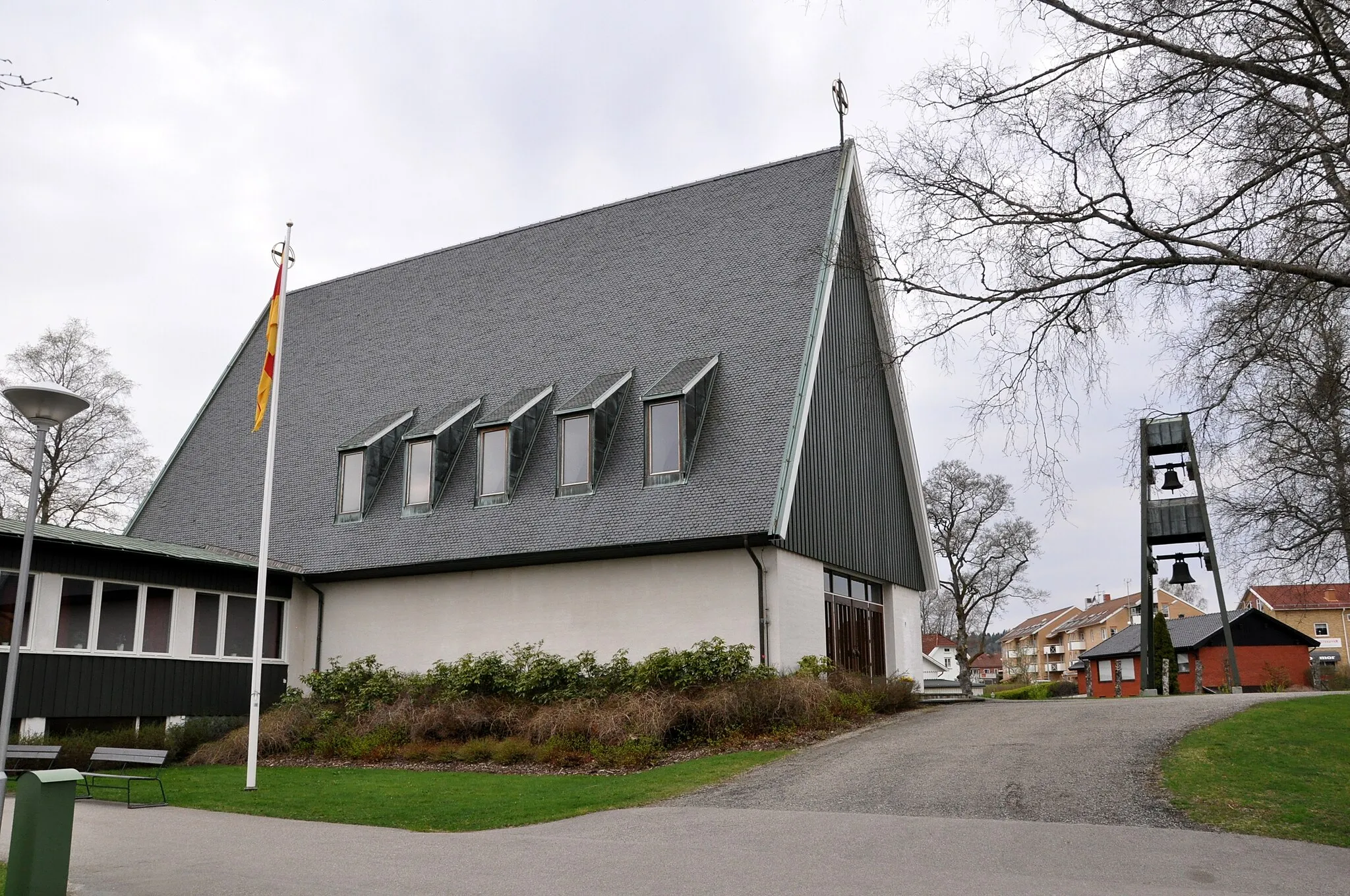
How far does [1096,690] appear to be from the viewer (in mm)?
58531

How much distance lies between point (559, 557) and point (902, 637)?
10.1 metres

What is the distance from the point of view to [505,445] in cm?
2291

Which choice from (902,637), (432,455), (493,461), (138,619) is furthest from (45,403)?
(902,637)

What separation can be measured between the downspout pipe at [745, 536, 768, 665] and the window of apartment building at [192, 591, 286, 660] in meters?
10.1

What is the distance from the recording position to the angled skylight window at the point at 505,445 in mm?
22609

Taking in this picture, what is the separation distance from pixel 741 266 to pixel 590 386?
14.5 ft

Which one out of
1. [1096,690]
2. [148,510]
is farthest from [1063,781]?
[1096,690]

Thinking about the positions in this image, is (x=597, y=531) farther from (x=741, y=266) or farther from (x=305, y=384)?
(x=305, y=384)

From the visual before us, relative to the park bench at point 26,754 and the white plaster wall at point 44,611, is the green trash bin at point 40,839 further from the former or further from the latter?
the white plaster wall at point 44,611

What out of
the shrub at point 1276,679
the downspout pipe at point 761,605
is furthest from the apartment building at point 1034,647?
the downspout pipe at point 761,605

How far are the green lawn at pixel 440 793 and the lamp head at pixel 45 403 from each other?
5.55 meters

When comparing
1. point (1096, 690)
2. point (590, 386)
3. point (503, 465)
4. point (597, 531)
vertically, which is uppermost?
point (590, 386)

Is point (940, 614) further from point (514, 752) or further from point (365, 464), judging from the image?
point (514, 752)

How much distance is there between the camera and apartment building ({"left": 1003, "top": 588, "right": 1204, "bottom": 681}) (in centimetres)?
9638
